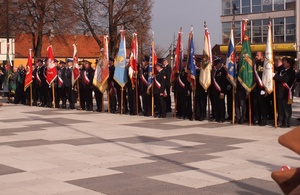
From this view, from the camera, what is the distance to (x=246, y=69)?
14703 mm

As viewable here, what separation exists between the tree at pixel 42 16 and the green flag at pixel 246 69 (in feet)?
102

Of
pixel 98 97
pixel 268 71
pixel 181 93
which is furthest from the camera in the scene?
pixel 98 97

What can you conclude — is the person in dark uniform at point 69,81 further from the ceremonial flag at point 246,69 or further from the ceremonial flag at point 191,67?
the ceremonial flag at point 246,69

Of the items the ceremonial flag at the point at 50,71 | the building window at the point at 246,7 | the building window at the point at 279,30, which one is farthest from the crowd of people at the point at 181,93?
the building window at the point at 246,7

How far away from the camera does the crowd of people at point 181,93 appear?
1429 cm

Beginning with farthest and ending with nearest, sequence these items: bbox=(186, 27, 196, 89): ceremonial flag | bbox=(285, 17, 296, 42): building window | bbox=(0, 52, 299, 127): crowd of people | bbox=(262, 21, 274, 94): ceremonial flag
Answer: bbox=(285, 17, 296, 42): building window < bbox=(186, 27, 196, 89): ceremonial flag < bbox=(0, 52, 299, 127): crowd of people < bbox=(262, 21, 274, 94): ceremonial flag

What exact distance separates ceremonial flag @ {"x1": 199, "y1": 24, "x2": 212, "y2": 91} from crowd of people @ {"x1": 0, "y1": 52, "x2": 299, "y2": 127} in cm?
17

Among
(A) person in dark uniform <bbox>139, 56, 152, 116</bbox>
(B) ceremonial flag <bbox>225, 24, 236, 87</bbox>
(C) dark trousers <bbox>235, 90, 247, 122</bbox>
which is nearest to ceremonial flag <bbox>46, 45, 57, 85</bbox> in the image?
Answer: (A) person in dark uniform <bbox>139, 56, 152, 116</bbox>

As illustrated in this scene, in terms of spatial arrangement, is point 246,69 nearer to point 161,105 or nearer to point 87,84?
point 161,105

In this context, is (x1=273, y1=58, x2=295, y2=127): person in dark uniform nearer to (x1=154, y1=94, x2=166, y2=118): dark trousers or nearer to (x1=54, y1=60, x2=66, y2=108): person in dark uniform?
(x1=154, y1=94, x2=166, y2=118): dark trousers

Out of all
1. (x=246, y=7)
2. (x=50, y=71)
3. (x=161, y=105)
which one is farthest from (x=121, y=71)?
(x=246, y=7)

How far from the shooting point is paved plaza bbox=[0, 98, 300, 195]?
724 cm

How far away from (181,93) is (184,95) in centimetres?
25

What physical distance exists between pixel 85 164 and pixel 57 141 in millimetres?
3067
